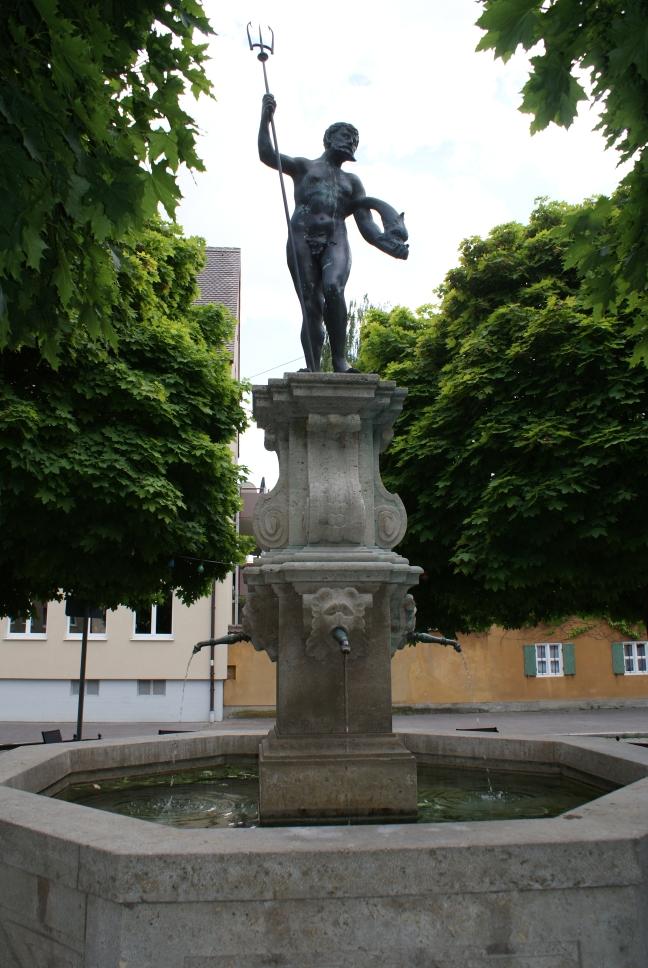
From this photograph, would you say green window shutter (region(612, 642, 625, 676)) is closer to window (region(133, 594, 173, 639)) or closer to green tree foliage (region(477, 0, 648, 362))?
window (region(133, 594, 173, 639))

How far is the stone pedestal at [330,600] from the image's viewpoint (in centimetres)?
508

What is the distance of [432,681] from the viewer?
26094 millimetres

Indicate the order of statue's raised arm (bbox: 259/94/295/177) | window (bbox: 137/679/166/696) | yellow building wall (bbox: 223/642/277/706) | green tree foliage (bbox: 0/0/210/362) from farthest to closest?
yellow building wall (bbox: 223/642/277/706), window (bbox: 137/679/166/696), statue's raised arm (bbox: 259/94/295/177), green tree foliage (bbox: 0/0/210/362)

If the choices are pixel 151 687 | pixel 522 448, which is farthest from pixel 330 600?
pixel 151 687

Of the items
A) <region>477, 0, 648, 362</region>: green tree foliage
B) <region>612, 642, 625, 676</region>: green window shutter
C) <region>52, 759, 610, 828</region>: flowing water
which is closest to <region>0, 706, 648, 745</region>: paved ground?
<region>612, 642, 625, 676</region>: green window shutter

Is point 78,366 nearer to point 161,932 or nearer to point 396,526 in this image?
point 396,526

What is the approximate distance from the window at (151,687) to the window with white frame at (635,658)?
574 inches

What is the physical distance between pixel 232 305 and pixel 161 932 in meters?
26.9

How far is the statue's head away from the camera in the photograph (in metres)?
6.41

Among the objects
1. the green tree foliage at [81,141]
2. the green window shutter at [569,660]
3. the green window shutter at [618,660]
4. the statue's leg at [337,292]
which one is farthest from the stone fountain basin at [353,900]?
the green window shutter at [618,660]

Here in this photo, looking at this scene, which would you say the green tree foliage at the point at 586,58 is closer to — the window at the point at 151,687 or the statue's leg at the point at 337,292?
the statue's leg at the point at 337,292

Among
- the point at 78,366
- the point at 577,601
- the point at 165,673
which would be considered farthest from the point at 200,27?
the point at 165,673

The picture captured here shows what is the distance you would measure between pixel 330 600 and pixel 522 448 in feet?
24.2

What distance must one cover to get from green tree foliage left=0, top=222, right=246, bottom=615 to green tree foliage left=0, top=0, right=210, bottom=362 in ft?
18.4
